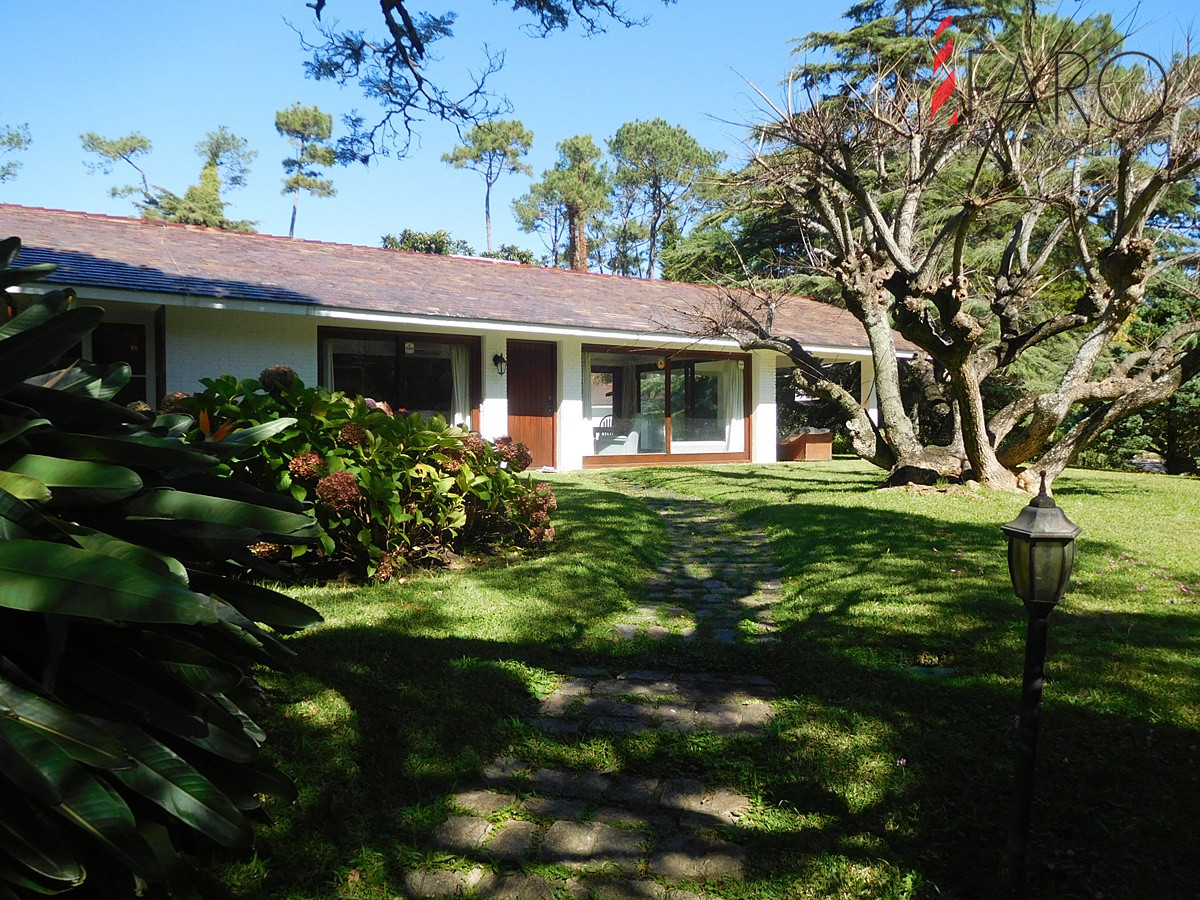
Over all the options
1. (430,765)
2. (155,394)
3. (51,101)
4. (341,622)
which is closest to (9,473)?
(430,765)

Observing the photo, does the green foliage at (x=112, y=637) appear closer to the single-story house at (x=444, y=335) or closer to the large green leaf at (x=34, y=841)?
the large green leaf at (x=34, y=841)

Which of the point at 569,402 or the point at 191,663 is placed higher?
the point at 569,402

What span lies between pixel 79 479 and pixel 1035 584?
2660mm

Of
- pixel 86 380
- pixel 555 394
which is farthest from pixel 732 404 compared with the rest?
pixel 86 380

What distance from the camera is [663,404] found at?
1783cm

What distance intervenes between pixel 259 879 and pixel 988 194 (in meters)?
9.82

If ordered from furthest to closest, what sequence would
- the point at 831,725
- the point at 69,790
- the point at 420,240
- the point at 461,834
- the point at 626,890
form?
the point at 420,240 → the point at 831,725 → the point at 461,834 → the point at 626,890 → the point at 69,790

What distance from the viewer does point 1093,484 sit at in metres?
13.3

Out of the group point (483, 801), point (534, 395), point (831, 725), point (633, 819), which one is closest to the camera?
point (633, 819)

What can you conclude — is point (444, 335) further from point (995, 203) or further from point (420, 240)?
point (420, 240)

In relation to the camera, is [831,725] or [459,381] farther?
[459,381]

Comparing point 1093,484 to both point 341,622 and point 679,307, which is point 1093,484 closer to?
point 679,307

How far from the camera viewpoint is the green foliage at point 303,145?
44781 mm

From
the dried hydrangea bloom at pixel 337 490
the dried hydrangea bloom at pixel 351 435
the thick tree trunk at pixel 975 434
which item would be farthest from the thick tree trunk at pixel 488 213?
the dried hydrangea bloom at pixel 337 490
